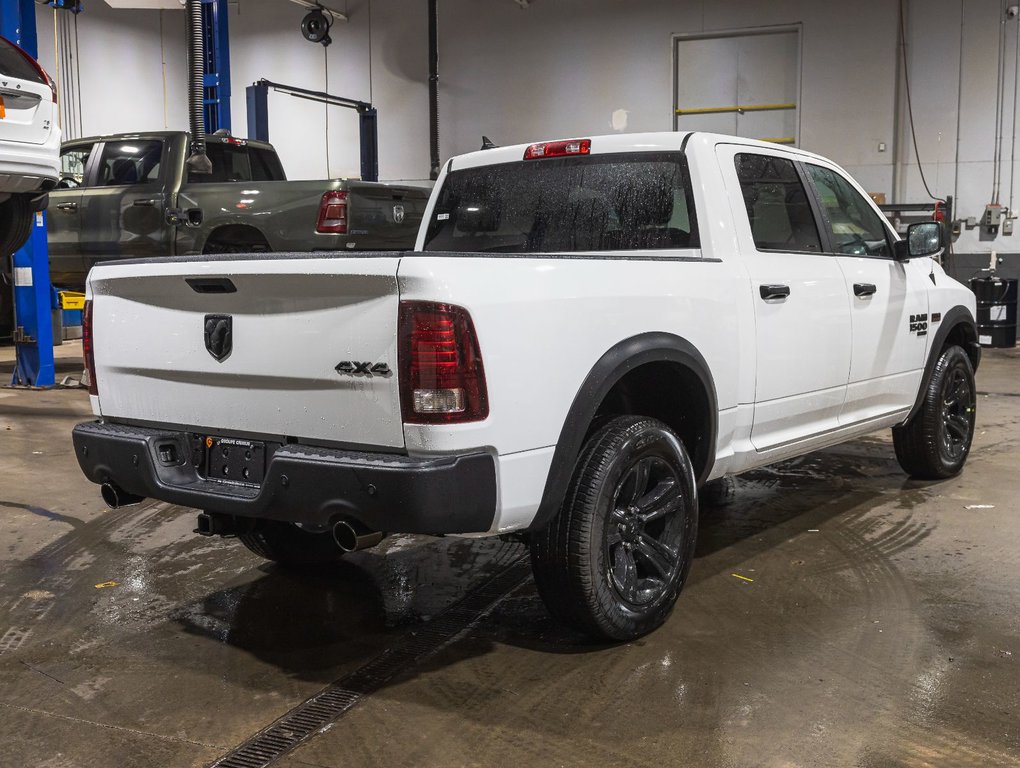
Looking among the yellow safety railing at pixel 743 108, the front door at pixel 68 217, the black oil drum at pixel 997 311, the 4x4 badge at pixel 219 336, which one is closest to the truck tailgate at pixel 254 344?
the 4x4 badge at pixel 219 336

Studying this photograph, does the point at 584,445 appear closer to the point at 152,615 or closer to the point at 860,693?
the point at 860,693

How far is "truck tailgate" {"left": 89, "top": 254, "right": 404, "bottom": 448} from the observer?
8.81ft

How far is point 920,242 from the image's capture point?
4.73 m

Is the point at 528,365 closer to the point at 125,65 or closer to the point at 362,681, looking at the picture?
the point at 362,681

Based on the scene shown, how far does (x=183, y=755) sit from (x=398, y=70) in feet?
55.1

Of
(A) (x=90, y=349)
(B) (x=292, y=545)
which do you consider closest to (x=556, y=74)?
(B) (x=292, y=545)

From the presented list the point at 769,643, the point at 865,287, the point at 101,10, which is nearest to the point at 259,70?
the point at 101,10

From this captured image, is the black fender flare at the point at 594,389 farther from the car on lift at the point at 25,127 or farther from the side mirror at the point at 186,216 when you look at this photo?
the side mirror at the point at 186,216

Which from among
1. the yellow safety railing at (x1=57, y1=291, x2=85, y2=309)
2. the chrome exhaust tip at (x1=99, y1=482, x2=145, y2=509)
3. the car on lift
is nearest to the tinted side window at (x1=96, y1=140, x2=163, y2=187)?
the yellow safety railing at (x1=57, y1=291, x2=85, y2=309)

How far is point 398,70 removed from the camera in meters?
18.0

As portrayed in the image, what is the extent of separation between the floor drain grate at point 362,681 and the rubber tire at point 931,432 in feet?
8.01

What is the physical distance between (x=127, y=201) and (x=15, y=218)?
2651mm

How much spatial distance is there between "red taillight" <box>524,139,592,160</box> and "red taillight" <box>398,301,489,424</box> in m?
1.67

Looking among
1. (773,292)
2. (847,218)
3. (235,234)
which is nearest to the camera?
(773,292)
